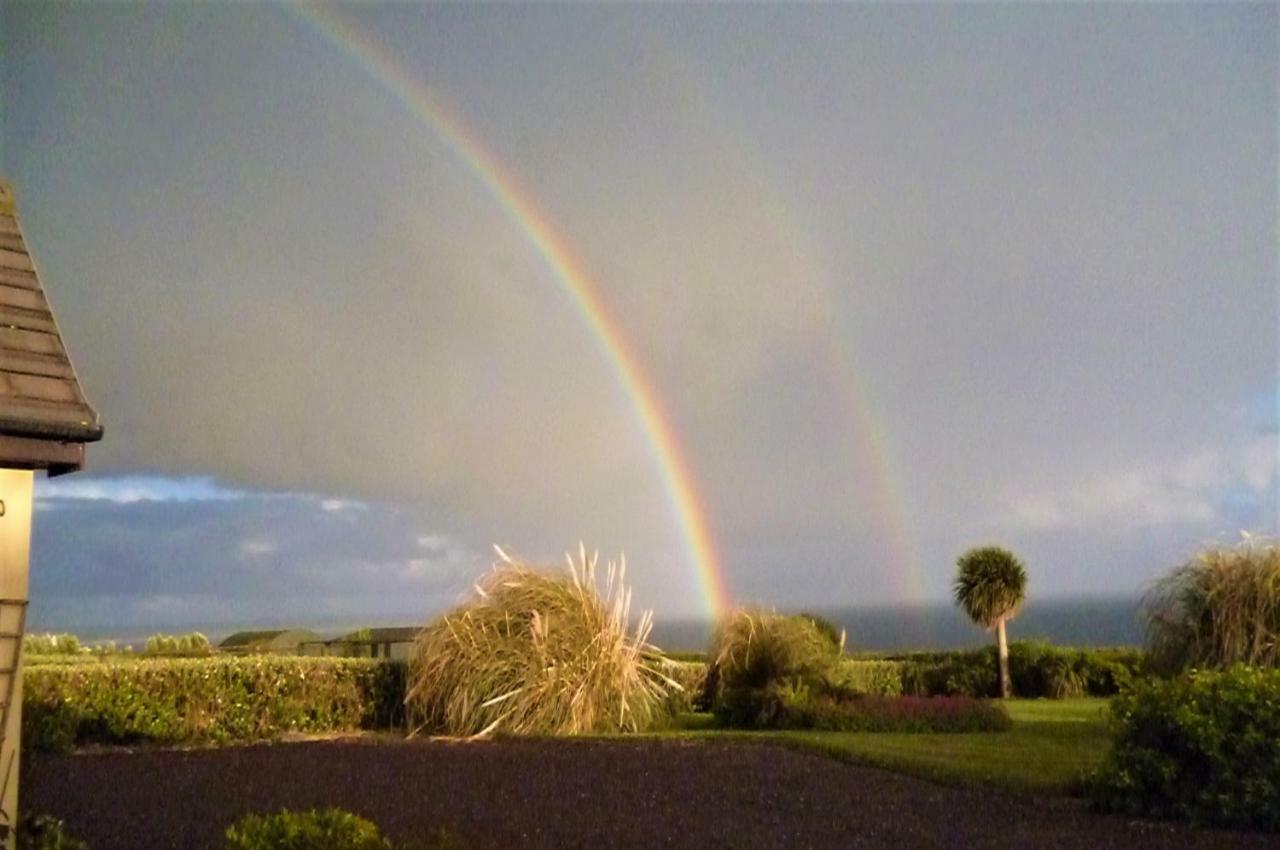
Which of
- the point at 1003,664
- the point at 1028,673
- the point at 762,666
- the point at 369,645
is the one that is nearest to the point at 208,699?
the point at 369,645

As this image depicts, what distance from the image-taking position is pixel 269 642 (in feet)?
63.4

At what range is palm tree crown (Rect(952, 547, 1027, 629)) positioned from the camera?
22.2 m

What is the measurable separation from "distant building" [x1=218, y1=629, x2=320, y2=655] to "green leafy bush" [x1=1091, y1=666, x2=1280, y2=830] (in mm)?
12202

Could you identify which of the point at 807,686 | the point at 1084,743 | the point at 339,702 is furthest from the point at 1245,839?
the point at 339,702

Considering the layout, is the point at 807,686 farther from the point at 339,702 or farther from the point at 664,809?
the point at 664,809

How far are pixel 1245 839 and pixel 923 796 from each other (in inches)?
83.0

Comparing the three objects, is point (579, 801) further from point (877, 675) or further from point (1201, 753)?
point (877, 675)

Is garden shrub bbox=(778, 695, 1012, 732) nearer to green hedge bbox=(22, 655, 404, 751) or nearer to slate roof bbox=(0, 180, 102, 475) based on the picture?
green hedge bbox=(22, 655, 404, 751)

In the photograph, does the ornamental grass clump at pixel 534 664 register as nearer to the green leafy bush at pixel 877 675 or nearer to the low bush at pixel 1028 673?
the green leafy bush at pixel 877 675

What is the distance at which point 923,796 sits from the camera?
333 inches

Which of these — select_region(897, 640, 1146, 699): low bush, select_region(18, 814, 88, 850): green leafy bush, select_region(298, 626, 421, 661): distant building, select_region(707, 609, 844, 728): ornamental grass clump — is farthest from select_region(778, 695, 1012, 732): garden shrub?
select_region(18, 814, 88, 850): green leafy bush

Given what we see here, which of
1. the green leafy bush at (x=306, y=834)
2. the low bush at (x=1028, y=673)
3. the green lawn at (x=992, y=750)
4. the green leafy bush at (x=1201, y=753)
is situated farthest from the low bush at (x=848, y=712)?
the green leafy bush at (x=306, y=834)

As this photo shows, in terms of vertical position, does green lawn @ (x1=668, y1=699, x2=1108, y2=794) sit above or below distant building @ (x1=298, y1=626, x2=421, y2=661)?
below

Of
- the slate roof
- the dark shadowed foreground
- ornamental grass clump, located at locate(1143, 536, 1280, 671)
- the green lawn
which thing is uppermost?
the slate roof
